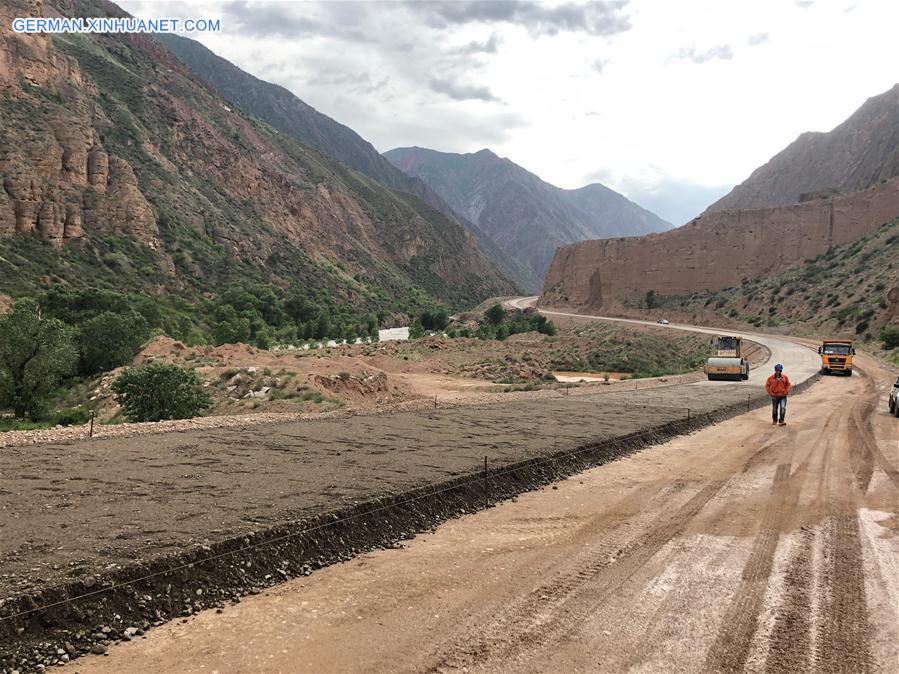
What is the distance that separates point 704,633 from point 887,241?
247 feet

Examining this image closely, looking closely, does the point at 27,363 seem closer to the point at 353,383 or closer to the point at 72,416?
the point at 72,416

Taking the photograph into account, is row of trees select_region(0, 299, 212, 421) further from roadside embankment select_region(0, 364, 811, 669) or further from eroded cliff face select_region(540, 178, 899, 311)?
eroded cliff face select_region(540, 178, 899, 311)

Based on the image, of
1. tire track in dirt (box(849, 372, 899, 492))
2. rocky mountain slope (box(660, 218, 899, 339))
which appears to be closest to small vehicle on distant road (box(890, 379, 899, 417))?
tire track in dirt (box(849, 372, 899, 492))

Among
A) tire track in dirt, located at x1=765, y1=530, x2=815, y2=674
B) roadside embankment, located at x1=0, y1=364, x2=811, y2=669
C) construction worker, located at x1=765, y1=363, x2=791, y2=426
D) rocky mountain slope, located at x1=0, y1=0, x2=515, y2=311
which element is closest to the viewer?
tire track in dirt, located at x1=765, y1=530, x2=815, y2=674

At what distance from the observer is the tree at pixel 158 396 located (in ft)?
77.6

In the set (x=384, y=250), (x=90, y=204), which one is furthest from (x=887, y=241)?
(x=384, y=250)

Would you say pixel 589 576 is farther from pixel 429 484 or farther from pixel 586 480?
pixel 586 480

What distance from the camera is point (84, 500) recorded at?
24.7ft

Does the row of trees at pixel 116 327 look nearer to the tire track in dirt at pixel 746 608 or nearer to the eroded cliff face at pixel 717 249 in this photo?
the eroded cliff face at pixel 717 249

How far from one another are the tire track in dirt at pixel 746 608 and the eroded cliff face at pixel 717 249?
79.3 metres

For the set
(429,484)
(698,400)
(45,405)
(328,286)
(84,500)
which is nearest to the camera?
(84,500)

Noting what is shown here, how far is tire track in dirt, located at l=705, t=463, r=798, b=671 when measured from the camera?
14.9 feet

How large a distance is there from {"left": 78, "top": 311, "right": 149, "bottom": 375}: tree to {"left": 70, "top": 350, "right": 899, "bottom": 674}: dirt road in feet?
120

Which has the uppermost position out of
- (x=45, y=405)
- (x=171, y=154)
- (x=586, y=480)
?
(x=171, y=154)
